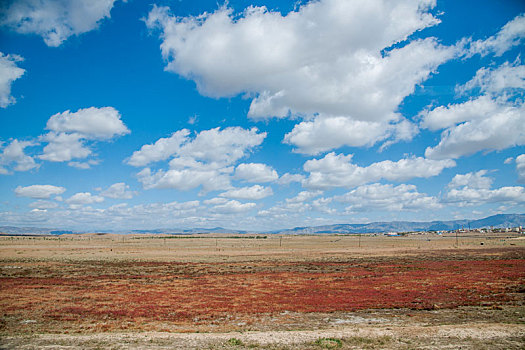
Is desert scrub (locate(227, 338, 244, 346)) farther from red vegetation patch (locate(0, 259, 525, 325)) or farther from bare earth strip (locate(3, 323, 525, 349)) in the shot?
red vegetation patch (locate(0, 259, 525, 325))

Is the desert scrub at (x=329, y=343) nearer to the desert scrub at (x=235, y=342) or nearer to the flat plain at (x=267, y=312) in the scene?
the flat plain at (x=267, y=312)

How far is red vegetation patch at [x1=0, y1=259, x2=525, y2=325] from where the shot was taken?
2191 centimetres

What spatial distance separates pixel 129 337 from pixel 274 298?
1315cm

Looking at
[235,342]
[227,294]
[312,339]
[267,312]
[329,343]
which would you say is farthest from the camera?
[227,294]

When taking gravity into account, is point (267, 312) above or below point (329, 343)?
below

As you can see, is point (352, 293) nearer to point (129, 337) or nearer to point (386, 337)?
point (386, 337)

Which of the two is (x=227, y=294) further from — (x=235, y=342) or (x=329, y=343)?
(x=329, y=343)

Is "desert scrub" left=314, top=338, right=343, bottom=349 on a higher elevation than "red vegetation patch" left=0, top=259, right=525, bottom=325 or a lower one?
higher

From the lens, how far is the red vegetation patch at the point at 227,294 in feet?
71.9

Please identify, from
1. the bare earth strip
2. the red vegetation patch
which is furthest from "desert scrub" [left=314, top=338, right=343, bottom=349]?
the red vegetation patch

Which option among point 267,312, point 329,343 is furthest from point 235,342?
point 267,312

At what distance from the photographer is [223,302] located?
25047 mm

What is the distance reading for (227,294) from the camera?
2842 centimetres

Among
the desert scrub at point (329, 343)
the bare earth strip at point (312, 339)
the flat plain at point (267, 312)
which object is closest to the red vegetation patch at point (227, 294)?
the flat plain at point (267, 312)
